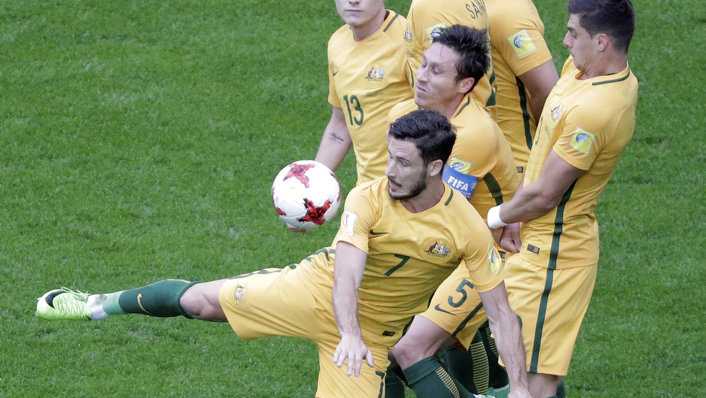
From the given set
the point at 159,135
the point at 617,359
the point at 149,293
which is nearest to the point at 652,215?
the point at 617,359

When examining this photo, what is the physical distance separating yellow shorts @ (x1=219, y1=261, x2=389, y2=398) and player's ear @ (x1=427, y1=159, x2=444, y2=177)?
0.91m

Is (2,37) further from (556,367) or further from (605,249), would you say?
(556,367)

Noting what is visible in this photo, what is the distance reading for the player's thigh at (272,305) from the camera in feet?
22.7

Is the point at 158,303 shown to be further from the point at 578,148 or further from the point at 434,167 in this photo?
the point at 578,148

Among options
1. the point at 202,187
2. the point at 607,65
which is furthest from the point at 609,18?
the point at 202,187

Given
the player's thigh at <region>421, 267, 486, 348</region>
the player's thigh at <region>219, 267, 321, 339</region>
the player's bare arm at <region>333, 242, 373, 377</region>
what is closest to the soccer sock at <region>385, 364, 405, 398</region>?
the player's thigh at <region>421, 267, 486, 348</region>

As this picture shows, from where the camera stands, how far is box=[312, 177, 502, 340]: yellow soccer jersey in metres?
6.41

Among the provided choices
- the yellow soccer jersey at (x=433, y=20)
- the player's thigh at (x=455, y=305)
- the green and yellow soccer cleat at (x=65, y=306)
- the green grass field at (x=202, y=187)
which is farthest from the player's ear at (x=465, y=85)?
the green and yellow soccer cleat at (x=65, y=306)

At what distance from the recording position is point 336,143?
8.26 meters

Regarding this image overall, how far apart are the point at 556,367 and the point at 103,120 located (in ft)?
21.7

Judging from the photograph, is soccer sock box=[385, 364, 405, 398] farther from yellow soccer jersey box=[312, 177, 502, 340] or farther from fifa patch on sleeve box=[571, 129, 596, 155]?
fifa patch on sleeve box=[571, 129, 596, 155]

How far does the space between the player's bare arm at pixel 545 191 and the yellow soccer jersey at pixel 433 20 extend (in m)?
0.85

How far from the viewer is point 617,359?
8.91 metres

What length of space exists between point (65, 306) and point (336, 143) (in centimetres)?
187
